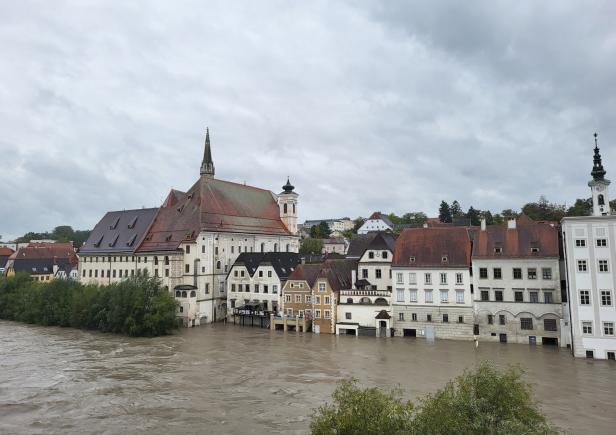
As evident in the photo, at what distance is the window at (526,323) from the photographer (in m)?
42.5

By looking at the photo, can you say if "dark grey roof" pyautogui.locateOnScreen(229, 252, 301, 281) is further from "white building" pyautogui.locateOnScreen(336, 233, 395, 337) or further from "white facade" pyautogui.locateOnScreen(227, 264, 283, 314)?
"white building" pyautogui.locateOnScreen(336, 233, 395, 337)

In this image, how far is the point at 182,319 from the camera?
5897 cm

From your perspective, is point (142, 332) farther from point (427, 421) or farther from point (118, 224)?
point (427, 421)

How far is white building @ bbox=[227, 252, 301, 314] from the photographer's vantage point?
59250mm

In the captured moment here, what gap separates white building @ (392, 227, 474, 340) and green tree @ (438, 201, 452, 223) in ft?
260

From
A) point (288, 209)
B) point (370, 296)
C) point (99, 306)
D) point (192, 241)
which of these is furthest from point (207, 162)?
point (370, 296)

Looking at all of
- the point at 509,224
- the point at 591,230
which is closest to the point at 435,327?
the point at 509,224

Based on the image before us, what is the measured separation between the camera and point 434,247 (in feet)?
158

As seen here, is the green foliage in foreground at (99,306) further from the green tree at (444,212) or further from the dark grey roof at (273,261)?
the green tree at (444,212)

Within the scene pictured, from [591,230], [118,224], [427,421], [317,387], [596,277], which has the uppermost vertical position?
[118,224]

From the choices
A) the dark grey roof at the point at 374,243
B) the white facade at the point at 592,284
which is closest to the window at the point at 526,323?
the white facade at the point at 592,284

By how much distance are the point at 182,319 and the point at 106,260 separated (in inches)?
897

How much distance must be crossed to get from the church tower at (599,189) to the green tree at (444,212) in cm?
8600

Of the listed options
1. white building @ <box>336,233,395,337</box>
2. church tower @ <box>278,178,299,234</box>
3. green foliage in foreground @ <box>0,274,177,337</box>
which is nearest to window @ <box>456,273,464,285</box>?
white building @ <box>336,233,395,337</box>
